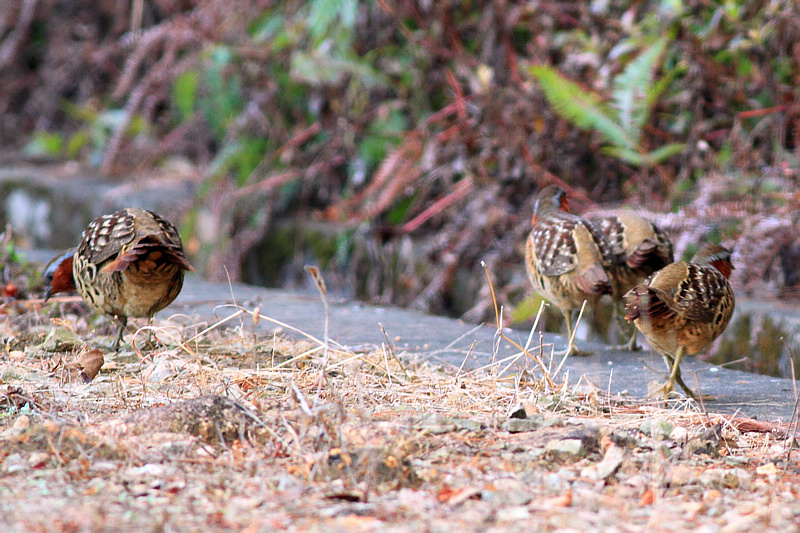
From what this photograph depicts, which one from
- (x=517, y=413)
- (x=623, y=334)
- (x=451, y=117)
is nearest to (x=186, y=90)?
(x=451, y=117)

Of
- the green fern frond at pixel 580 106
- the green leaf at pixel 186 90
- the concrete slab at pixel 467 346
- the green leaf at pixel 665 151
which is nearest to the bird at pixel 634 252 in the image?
the concrete slab at pixel 467 346

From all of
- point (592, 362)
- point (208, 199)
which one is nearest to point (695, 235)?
point (592, 362)

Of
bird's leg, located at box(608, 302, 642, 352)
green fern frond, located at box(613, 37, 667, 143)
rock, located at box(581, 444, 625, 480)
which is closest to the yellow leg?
rock, located at box(581, 444, 625, 480)

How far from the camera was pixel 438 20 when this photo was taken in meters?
7.73

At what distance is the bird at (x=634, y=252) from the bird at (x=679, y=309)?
0.81 metres

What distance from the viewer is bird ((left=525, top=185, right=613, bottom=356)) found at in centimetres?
472

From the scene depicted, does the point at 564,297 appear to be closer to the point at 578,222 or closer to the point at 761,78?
the point at 578,222

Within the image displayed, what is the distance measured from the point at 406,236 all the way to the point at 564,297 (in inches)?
114

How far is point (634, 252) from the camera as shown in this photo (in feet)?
16.0

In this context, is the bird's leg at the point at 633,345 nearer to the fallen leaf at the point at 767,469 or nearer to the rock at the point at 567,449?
the fallen leaf at the point at 767,469

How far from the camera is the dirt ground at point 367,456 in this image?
2.26 m

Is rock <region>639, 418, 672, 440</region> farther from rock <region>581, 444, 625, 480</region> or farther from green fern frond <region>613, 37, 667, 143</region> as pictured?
green fern frond <region>613, 37, 667, 143</region>

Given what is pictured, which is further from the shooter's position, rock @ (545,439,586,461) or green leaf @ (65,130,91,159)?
green leaf @ (65,130,91,159)

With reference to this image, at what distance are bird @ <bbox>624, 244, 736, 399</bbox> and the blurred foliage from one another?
6.00ft
